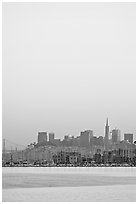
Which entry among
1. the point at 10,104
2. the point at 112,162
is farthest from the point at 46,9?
the point at 112,162

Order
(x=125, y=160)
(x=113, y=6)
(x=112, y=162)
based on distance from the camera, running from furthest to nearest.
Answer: (x=112, y=162) < (x=125, y=160) < (x=113, y=6)

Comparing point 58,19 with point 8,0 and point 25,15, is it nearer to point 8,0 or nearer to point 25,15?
point 25,15

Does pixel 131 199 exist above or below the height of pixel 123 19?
below

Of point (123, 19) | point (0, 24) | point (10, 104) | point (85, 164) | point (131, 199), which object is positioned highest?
point (123, 19)

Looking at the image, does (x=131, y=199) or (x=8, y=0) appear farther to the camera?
(x=131, y=199)

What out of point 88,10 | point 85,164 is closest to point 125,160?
point 85,164

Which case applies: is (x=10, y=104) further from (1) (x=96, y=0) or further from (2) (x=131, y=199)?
(1) (x=96, y=0)

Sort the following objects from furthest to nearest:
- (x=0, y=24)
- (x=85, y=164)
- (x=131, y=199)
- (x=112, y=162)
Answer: (x=85, y=164) → (x=112, y=162) → (x=131, y=199) → (x=0, y=24)

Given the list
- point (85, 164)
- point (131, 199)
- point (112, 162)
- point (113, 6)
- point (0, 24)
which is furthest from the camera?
point (85, 164)

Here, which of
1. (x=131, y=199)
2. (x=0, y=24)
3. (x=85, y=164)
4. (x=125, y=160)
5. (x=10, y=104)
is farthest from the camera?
(x=85, y=164)
